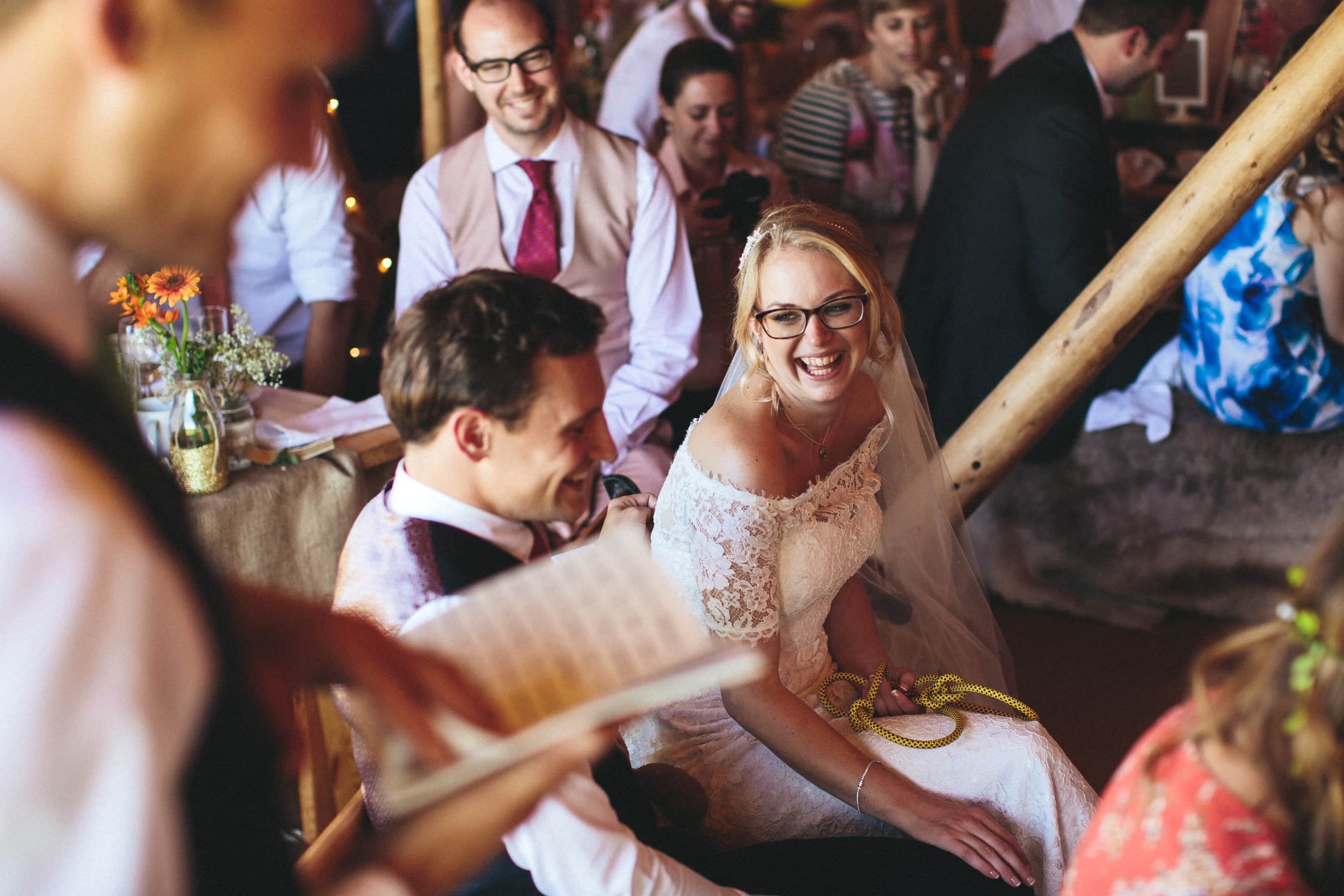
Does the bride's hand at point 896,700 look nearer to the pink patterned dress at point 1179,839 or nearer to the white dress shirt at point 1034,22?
the pink patterned dress at point 1179,839

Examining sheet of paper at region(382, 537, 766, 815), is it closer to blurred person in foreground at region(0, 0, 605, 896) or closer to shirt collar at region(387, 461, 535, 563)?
blurred person in foreground at region(0, 0, 605, 896)

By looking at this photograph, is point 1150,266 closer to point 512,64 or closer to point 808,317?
point 808,317

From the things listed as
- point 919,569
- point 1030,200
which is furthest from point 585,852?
point 1030,200

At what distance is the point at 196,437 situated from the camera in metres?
2.18

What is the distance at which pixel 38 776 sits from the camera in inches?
18.2

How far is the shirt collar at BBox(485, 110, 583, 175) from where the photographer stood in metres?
2.95

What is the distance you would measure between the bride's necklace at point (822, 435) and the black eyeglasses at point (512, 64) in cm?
143

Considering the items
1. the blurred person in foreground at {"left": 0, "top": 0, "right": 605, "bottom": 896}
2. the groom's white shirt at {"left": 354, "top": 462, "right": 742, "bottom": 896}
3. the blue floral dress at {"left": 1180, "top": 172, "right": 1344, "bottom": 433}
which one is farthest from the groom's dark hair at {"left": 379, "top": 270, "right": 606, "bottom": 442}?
the blue floral dress at {"left": 1180, "top": 172, "right": 1344, "bottom": 433}

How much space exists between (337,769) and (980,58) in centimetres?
540

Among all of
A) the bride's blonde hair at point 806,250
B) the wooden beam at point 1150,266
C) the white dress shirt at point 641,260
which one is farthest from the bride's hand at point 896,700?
the white dress shirt at point 641,260

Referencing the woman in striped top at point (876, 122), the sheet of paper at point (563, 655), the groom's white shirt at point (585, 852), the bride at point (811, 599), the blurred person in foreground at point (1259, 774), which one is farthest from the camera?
the woman in striped top at point (876, 122)

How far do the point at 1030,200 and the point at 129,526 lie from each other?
116 inches

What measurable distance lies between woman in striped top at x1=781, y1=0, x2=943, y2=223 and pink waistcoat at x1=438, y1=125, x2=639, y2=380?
1275 mm

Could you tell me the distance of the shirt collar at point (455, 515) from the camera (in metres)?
1.34
